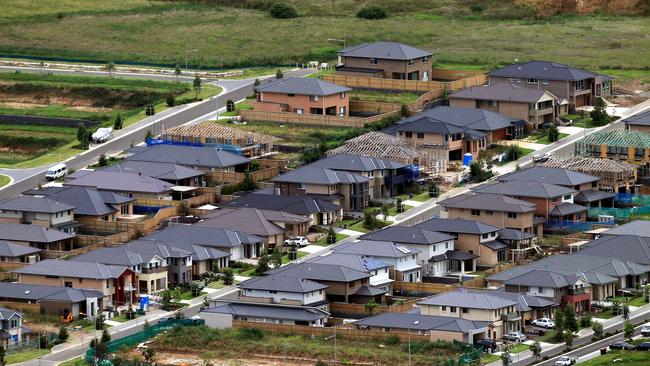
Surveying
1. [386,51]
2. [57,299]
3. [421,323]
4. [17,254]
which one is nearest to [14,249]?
[17,254]

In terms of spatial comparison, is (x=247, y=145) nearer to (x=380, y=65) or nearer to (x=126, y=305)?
(x=380, y=65)

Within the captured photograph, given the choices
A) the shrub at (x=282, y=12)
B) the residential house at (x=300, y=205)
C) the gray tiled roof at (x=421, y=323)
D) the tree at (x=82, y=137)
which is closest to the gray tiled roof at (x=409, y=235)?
the residential house at (x=300, y=205)

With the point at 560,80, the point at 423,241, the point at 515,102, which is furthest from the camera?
the point at 560,80

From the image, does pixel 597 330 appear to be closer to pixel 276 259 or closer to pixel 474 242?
pixel 474 242

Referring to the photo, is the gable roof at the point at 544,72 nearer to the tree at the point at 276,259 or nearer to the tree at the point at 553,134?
the tree at the point at 553,134

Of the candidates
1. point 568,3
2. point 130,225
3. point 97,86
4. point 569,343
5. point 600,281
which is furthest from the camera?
point 568,3

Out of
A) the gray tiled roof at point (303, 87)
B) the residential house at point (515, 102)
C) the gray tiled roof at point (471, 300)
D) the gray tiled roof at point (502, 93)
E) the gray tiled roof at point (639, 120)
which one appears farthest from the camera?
the gray tiled roof at point (303, 87)

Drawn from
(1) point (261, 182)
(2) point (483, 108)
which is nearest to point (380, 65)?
(2) point (483, 108)
